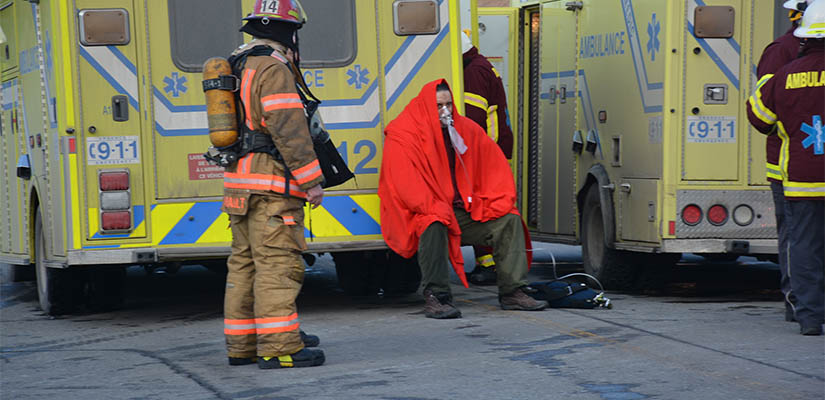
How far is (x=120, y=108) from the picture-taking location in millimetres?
8156

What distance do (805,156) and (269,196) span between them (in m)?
3.02

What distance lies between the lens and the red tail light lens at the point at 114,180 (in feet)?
26.8

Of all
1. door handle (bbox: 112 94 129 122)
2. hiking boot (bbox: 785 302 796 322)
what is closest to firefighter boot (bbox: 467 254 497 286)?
hiking boot (bbox: 785 302 796 322)

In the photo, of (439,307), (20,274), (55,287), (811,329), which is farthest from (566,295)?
(20,274)

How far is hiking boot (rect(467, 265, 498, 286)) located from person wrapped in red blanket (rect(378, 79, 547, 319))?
179 centimetres

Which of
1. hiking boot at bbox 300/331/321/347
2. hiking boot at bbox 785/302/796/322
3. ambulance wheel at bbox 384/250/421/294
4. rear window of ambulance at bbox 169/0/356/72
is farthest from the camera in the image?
ambulance wheel at bbox 384/250/421/294

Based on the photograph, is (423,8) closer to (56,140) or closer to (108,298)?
(56,140)

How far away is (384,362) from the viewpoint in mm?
6574

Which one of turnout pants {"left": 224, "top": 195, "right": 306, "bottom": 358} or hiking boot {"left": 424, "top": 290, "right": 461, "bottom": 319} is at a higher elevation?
turnout pants {"left": 224, "top": 195, "right": 306, "bottom": 358}

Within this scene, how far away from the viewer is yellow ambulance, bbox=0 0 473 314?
8125mm

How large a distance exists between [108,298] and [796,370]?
5.31 m

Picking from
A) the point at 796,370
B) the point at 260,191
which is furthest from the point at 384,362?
the point at 796,370

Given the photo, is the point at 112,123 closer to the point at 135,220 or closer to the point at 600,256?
the point at 135,220

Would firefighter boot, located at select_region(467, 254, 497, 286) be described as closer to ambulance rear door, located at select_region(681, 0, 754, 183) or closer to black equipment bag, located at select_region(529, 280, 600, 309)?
black equipment bag, located at select_region(529, 280, 600, 309)
